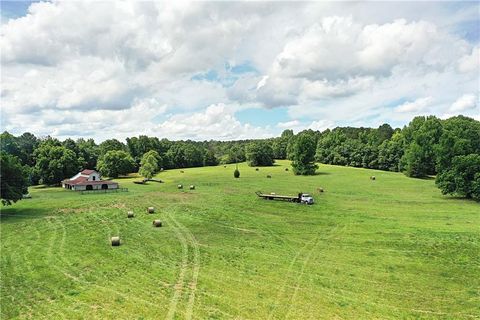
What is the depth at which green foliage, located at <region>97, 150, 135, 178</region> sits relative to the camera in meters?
99.1

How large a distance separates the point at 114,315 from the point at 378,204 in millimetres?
39709

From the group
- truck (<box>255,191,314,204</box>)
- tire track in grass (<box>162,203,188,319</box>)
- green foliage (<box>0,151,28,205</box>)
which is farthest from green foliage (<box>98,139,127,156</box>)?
tire track in grass (<box>162,203,188,319</box>)

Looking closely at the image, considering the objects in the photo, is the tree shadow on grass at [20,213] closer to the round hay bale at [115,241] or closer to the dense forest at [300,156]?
the dense forest at [300,156]

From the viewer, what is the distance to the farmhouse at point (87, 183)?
71.8 meters

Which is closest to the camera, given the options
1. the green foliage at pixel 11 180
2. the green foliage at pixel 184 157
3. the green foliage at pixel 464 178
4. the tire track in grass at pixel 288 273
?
the tire track in grass at pixel 288 273

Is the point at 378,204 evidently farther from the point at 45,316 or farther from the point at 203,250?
the point at 45,316

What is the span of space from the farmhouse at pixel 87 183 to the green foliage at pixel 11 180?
1145 inches

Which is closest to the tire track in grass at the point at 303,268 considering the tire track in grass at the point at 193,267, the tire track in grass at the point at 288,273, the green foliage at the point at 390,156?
the tire track in grass at the point at 288,273

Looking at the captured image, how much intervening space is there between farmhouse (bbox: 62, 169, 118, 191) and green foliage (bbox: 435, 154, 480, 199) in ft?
200

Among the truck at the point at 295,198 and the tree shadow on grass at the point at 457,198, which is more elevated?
the truck at the point at 295,198

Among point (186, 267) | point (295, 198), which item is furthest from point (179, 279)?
point (295, 198)

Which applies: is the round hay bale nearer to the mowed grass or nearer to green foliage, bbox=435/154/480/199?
the mowed grass

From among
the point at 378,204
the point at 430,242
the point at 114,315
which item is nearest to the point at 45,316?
the point at 114,315

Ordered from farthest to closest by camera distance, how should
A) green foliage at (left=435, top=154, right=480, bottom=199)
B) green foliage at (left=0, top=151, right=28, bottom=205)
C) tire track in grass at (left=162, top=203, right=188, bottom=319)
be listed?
green foliage at (left=435, top=154, right=480, bottom=199) < green foliage at (left=0, top=151, right=28, bottom=205) < tire track in grass at (left=162, top=203, right=188, bottom=319)
